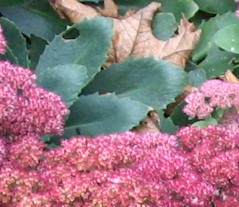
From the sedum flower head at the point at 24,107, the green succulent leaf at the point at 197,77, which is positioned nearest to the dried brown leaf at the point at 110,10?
the green succulent leaf at the point at 197,77

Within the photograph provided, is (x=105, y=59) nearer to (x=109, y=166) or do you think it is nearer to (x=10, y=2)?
(x=10, y=2)

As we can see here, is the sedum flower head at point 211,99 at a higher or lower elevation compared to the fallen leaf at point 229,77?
higher

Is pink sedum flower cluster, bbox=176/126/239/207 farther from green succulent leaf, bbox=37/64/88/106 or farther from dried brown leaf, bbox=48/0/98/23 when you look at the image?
dried brown leaf, bbox=48/0/98/23

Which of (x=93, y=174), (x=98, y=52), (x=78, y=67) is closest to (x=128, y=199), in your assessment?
(x=93, y=174)

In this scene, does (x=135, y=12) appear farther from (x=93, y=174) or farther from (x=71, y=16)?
(x=93, y=174)

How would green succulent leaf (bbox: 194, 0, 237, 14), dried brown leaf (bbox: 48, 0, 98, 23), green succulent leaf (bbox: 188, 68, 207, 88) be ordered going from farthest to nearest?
green succulent leaf (bbox: 194, 0, 237, 14)
dried brown leaf (bbox: 48, 0, 98, 23)
green succulent leaf (bbox: 188, 68, 207, 88)

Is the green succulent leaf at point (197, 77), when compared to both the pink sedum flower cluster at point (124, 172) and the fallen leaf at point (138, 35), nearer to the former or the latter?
the fallen leaf at point (138, 35)

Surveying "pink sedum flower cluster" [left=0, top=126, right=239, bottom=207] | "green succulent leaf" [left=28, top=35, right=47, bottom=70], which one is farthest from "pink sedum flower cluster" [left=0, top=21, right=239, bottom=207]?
"green succulent leaf" [left=28, top=35, right=47, bottom=70]
